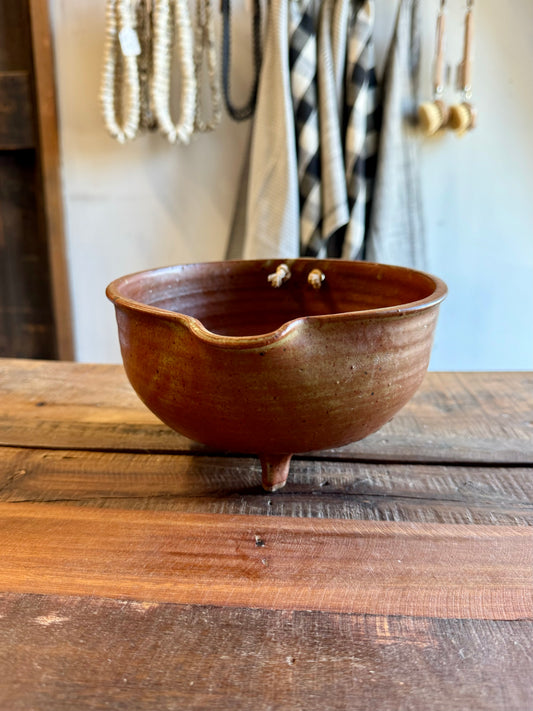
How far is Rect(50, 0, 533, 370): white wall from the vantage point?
139 cm

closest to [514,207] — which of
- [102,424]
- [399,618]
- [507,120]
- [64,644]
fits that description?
[507,120]

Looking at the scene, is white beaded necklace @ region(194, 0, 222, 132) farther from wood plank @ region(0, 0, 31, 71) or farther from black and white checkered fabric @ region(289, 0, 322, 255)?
wood plank @ region(0, 0, 31, 71)

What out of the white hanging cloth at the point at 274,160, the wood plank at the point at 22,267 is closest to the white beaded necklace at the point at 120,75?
the white hanging cloth at the point at 274,160

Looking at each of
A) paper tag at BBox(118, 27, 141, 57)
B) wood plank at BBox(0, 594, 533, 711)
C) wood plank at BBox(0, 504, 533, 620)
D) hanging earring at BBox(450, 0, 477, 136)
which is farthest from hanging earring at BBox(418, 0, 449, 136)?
wood plank at BBox(0, 594, 533, 711)

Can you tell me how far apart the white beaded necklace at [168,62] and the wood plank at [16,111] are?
1.38 feet

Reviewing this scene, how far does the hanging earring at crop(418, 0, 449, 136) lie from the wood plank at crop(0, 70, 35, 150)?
0.93 metres

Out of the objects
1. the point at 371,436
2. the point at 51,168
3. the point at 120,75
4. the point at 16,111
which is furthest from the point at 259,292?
the point at 16,111

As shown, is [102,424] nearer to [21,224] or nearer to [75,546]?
[75,546]

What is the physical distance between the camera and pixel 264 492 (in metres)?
0.55

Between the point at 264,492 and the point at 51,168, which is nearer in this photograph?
the point at 264,492

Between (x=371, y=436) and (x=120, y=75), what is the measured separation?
3.48 ft

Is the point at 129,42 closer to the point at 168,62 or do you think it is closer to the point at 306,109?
the point at 168,62

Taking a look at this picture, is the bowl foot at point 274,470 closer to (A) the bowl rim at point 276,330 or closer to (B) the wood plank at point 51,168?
(A) the bowl rim at point 276,330

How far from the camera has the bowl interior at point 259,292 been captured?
2.16ft
